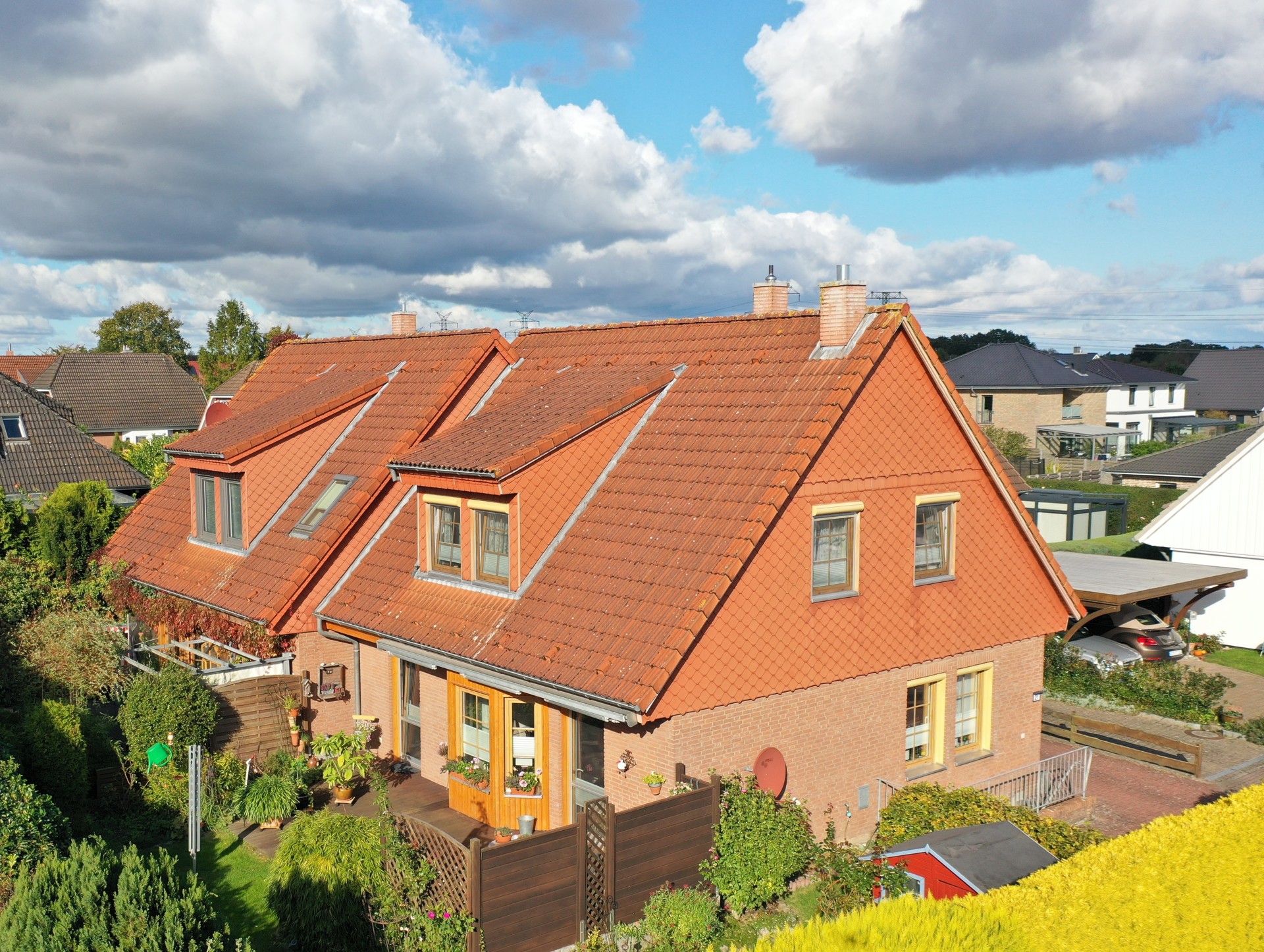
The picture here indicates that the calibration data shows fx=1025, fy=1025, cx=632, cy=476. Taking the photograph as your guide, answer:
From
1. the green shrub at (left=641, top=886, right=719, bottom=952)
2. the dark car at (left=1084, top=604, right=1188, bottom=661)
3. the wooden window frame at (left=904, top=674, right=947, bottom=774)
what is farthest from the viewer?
the dark car at (left=1084, top=604, right=1188, bottom=661)

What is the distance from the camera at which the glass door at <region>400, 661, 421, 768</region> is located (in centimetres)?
1653

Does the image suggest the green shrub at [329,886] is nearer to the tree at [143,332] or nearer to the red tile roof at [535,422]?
the red tile roof at [535,422]

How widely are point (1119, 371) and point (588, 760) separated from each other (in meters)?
81.5

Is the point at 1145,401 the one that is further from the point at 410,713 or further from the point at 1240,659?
the point at 410,713

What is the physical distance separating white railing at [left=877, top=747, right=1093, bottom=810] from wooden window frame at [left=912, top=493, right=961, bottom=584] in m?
3.10

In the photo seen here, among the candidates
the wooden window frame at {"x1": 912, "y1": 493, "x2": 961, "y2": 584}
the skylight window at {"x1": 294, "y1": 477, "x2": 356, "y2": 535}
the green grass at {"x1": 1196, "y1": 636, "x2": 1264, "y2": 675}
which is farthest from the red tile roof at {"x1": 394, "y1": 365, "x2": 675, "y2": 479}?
the green grass at {"x1": 1196, "y1": 636, "x2": 1264, "y2": 675}

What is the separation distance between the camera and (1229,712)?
22.3m

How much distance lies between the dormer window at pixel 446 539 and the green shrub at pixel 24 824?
235 inches

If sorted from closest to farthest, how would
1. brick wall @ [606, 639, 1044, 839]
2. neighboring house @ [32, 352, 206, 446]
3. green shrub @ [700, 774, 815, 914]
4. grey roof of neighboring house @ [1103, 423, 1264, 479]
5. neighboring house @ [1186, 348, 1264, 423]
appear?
1. green shrub @ [700, 774, 815, 914]
2. brick wall @ [606, 639, 1044, 839]
3. grey roof of neighboring house @ [1103, 423, 1264, 479]
4. neighboring house @ [32, 352, 206, 446]
5. neighboring house @ [1186, 348, 1264, 423]

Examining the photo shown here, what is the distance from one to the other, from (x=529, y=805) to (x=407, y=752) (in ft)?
11.7

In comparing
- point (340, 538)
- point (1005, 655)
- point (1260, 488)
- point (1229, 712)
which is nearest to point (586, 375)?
point (340, 538)

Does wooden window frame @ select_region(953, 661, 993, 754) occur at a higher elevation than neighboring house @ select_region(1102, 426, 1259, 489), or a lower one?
lower

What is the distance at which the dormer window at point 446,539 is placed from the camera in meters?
15.5

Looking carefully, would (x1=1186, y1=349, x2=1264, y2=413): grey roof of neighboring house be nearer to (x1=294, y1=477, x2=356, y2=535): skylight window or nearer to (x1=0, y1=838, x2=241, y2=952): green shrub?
(x1=294, y1=477, x2=356, y2=535): skylight window
